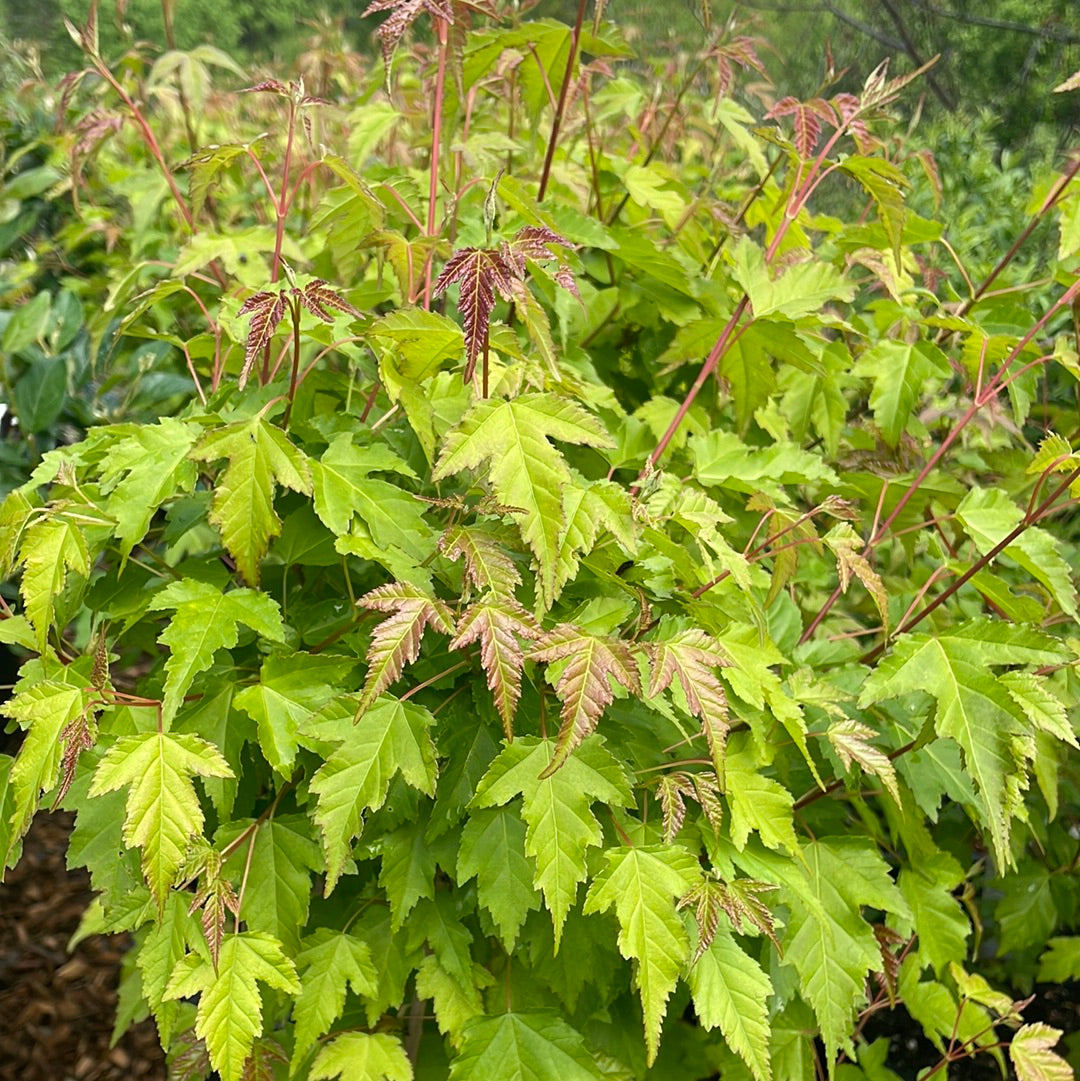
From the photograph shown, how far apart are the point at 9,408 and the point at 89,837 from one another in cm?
158

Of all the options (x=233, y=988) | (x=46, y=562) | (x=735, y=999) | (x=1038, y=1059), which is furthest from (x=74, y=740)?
(x=1038, y=1059)

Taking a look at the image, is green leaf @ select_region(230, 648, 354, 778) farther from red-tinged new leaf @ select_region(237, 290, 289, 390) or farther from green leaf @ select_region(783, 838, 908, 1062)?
green leaf @ select_region(783, 838, 908, 1062)

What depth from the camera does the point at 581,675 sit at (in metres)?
0.78

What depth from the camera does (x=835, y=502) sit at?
106 cm

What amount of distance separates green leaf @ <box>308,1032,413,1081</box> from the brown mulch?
4.20 feet

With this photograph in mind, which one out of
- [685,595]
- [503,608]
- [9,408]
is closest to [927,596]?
[685,595]

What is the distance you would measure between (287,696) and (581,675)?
34 cm

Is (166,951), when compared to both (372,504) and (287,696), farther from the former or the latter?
(372,504)

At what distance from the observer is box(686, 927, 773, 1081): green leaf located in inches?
37.1

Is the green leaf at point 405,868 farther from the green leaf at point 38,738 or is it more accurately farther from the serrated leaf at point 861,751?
the serrated leaf at point 861,751

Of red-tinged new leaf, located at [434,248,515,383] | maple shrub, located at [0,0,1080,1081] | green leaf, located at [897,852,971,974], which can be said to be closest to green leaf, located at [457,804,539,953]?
maple shrub, located at [0,0,1080,1081]

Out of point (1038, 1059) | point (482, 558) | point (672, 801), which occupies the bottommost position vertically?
point (1038, 1059)

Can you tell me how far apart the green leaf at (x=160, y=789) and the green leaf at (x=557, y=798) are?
10.3 inches

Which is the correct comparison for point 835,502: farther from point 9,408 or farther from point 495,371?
point 9,408
